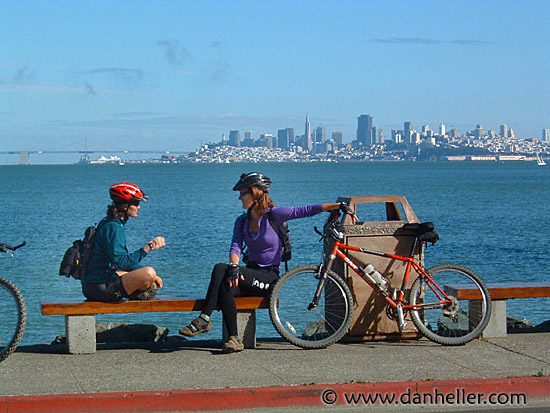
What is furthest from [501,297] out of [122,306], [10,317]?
[10,317]

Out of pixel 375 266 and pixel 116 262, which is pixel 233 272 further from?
pixel 375 266

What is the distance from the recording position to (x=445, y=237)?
134 feet

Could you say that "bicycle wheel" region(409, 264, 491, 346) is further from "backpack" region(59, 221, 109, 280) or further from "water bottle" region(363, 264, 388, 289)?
"backpack" region(59, 221, 109, 280)

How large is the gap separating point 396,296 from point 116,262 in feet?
8.52

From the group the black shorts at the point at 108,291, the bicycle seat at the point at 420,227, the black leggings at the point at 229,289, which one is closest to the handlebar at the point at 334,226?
the bicycle seat at the point at 420,227

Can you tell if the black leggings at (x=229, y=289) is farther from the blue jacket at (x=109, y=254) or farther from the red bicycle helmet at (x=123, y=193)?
the red bicycle helmet at (x=123, y=193)

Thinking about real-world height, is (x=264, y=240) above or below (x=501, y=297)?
above

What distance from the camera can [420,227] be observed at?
8.34 meters

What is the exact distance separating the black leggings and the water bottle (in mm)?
900

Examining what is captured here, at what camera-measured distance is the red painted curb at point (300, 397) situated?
634 cm

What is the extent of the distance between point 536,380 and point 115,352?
366 centimetres
